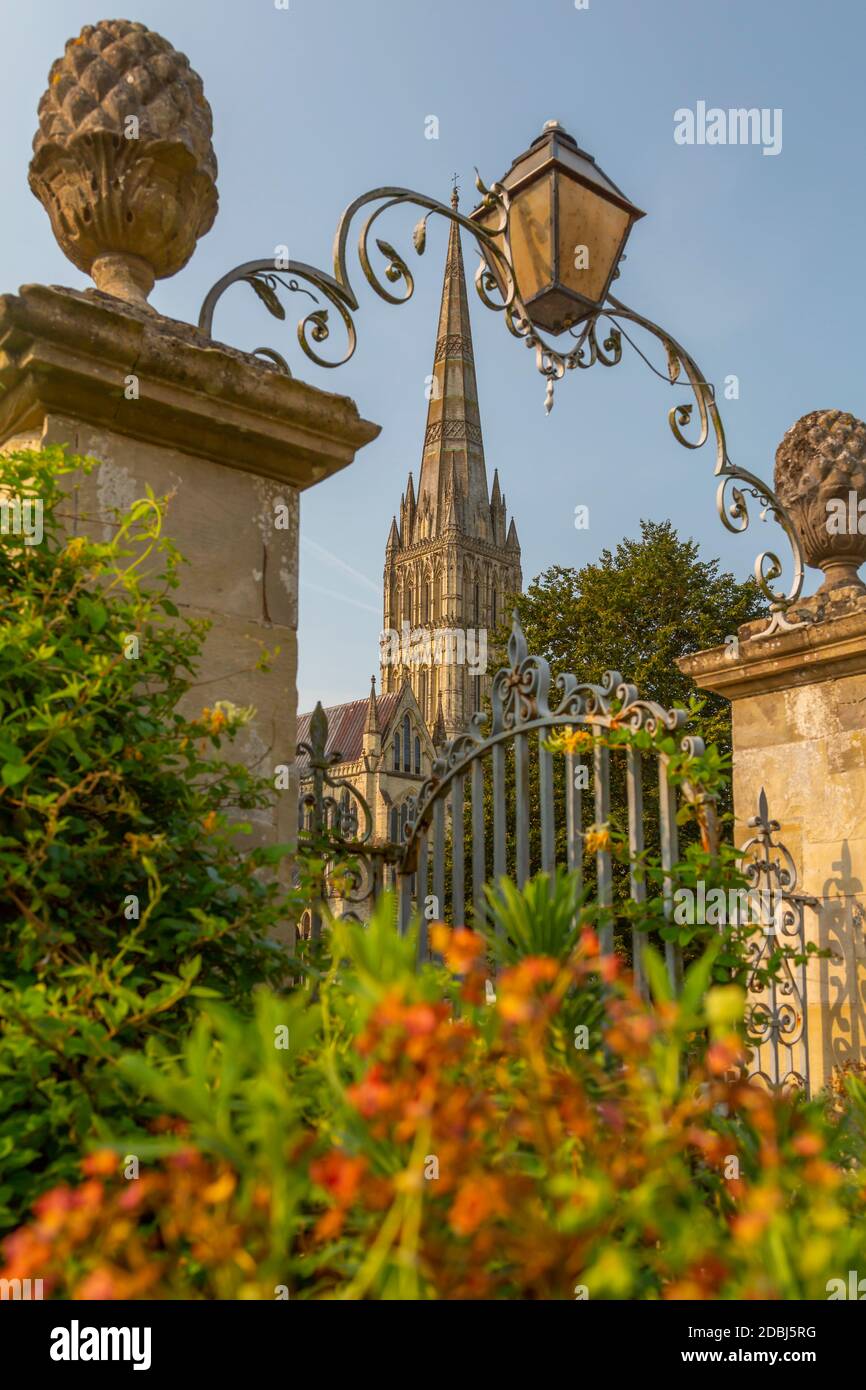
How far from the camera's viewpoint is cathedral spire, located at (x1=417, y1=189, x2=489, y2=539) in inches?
3391

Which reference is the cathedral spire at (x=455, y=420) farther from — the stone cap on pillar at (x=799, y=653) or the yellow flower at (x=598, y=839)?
the yellow flower at (x=598, y=839)

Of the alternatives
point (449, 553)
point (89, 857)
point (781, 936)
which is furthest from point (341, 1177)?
point (449, 553)

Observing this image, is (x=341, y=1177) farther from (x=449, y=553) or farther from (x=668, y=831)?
(x=449, y=553)

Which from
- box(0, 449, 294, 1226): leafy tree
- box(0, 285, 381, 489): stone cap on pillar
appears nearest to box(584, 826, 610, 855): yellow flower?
box(0, 449, 294, 1226): leafy tree

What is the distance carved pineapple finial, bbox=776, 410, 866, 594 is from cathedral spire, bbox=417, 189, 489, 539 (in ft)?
264

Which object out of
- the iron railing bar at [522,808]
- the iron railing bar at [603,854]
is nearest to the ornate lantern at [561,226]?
the iron railing bar at [522,808]

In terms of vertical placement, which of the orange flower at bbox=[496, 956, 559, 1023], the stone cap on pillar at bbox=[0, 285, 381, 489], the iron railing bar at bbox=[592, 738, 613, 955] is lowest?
the orange flower at bbox=[496, 956, 559, 1023]


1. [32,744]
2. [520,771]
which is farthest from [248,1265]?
[520,771]

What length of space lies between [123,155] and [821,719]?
358 cm

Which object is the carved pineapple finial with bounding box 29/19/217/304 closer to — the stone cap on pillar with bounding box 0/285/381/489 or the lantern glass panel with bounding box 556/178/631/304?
the stone cap on pillar with bounding box 0/285/381/489

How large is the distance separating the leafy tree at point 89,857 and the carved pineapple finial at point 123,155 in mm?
987

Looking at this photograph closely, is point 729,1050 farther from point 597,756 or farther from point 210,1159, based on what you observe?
point 597,756

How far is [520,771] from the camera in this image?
400cm

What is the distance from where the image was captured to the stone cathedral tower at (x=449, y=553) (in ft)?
271
